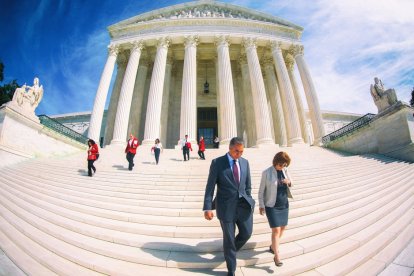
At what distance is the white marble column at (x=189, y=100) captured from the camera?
50.9 ft

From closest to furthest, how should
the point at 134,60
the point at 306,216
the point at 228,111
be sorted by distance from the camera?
the point at 306,216
the point at 228,111
the point at 134,60

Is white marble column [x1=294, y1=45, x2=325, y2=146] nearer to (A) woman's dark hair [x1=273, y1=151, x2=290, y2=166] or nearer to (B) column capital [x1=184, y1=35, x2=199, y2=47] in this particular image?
(B) column capital [x1=184, y1=35, x2=199, y2=47]

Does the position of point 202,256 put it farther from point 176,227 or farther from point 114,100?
point 114,100

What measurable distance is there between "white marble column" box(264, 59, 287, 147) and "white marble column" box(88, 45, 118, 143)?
17377 mm

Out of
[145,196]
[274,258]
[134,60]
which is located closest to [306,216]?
[274,258]

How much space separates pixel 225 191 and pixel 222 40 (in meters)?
20.0

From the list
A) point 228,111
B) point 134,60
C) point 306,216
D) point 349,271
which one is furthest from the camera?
point 134,60

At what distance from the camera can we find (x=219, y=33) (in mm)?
19781

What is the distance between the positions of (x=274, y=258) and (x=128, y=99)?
57.1 ft

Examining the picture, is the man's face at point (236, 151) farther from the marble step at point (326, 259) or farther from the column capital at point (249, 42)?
the column capital at point (249, 42)

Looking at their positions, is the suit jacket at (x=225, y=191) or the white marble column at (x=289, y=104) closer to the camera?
the suit jacket at (x=225, y=191)

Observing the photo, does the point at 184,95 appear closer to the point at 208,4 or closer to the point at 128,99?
the point at 128,99

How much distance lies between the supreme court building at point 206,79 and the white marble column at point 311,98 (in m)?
0.09

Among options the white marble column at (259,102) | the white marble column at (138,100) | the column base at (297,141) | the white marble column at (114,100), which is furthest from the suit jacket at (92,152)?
the column base at (297,141)
